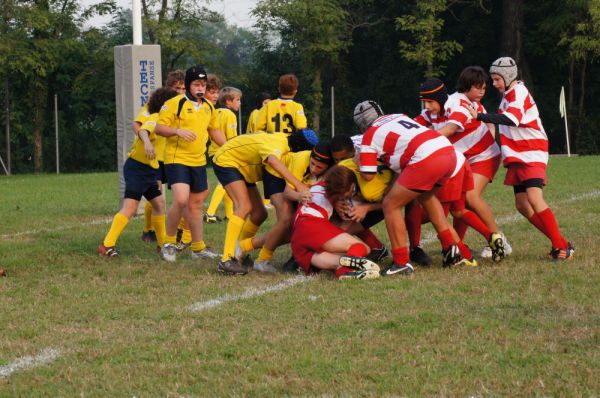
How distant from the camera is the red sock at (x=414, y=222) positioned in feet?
27.2

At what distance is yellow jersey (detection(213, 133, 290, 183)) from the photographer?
313 inches

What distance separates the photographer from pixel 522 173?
26.3 feet

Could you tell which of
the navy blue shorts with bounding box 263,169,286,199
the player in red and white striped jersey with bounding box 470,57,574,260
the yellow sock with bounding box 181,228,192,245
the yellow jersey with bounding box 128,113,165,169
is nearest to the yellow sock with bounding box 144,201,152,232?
the yellow sock with bounding box 181,228,192,245

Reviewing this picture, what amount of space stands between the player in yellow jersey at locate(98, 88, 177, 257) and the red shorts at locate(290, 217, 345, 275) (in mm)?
2088

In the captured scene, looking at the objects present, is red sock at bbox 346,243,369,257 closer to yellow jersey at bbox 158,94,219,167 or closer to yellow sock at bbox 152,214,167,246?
yellow jersey at bbox 158,94,219,167

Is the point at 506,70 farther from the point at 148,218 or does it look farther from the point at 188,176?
the point at 148,218

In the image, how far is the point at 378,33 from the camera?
3794 cm

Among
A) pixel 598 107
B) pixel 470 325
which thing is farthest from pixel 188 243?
pixel 598 107

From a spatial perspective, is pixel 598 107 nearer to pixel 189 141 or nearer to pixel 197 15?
pixel 197 15

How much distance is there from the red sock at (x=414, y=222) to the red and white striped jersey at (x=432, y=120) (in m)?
0.69

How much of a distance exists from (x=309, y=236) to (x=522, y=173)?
71.2 inches

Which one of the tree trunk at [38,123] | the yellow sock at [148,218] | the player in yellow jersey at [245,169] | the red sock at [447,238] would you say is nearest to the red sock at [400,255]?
the red sock at [447,238]

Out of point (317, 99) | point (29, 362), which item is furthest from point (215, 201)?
point (317, 99)

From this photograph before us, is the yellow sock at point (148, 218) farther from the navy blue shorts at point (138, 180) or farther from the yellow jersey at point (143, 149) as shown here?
the yellow jersey at point (143, 149)
